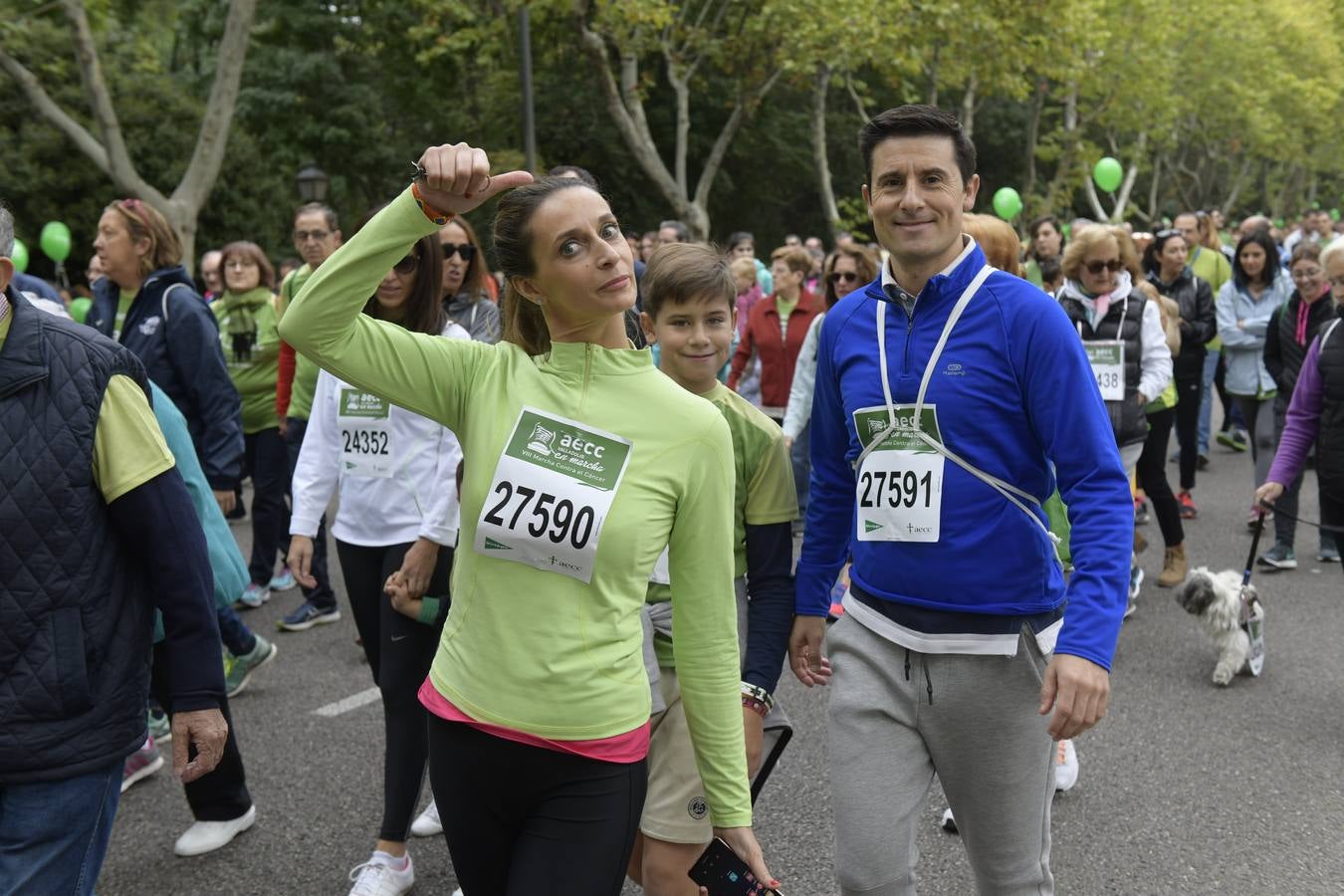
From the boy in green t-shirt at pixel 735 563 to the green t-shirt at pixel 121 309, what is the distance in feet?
12.2

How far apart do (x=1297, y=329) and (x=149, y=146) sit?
23070mm

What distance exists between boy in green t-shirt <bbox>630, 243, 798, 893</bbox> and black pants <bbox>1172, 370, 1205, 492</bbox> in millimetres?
7076

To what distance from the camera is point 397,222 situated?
6.95 feet

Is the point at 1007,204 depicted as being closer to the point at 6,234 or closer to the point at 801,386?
the point at 801,386

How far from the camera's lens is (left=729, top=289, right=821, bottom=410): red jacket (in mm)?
9094

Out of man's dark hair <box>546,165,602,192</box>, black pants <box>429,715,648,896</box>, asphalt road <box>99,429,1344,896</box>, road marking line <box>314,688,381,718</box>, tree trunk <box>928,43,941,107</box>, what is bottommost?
road marking line <box>314,688,381,718</box>

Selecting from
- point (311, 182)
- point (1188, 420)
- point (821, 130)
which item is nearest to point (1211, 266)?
point (1188, 420)

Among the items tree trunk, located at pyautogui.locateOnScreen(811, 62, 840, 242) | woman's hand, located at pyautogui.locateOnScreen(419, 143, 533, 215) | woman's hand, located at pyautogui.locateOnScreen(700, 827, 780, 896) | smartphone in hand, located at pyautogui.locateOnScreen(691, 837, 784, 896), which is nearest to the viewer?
woman's hand, located at pyautogui.locateOnScreen(419, 143, 533, 215)

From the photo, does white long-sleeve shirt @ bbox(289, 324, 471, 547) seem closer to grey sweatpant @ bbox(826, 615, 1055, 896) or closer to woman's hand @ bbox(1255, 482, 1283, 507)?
grey sweatpant @ bbox(826, 615, 1055, 896)

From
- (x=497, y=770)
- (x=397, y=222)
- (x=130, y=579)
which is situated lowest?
(x=497, y=770)

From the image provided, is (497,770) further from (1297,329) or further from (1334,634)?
(1297,329)

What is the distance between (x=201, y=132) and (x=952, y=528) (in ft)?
46.3

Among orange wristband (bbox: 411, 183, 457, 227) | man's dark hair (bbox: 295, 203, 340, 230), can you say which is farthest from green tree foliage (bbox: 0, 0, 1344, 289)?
orange wristband (bbox: 411, 183, 457, 227)

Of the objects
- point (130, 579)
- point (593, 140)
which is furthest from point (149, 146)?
point (130, 579)
